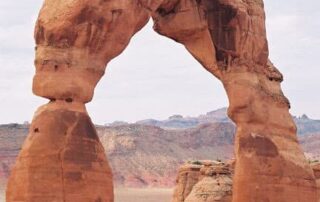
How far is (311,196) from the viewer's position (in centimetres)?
1617

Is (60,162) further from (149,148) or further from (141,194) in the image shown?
(149,148)

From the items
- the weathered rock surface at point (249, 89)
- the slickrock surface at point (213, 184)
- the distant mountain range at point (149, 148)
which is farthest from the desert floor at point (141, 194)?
the weathered rock surface at point (249, 89)

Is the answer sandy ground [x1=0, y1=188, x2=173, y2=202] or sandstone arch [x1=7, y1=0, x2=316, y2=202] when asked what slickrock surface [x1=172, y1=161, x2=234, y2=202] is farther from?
sandy ground [x1=0, y1=188, x2=173, y2=202]

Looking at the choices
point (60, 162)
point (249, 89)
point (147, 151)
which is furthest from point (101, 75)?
point (147, 151)

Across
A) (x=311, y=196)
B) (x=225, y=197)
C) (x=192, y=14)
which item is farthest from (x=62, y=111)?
(x=225, y=197)

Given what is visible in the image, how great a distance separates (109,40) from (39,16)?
49.6 inches

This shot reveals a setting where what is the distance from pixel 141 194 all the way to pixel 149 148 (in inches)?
591

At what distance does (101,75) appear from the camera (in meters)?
13.6

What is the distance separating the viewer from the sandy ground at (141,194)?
71.7 meters

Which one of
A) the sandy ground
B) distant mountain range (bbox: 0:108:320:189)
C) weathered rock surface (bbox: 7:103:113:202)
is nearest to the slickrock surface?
weathered rock surface (bbox: 7:103:113:202)

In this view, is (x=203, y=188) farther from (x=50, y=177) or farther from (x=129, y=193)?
(x=129, y=193)

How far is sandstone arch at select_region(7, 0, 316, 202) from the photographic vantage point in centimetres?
1285

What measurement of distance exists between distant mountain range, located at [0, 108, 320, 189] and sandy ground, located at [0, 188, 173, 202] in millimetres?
2179

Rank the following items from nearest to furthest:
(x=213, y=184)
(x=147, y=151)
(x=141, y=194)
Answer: (x=213, y=184)
(x=141, y=194)
(x=147, y=151)
